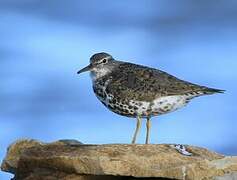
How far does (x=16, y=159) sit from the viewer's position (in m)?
12.8

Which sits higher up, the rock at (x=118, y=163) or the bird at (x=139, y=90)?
the bird at (x=139, y=90)

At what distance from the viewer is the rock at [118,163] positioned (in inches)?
443

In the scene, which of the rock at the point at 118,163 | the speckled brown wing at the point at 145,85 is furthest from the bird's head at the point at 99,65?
the rock at the point at 118,163

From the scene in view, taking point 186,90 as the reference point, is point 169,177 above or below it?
below

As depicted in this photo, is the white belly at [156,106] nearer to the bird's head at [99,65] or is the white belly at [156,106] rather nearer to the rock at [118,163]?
the bird's head at [99,65]

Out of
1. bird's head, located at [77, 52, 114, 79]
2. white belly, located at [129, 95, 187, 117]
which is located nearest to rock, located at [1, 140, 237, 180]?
white belly, located at [129, 95, 187, 117]

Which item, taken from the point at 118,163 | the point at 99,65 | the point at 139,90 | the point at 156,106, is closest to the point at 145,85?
the point at 139,90

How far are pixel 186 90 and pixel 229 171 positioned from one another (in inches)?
111

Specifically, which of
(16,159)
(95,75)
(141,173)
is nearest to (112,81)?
(95,75)

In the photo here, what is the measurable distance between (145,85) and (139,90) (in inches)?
8.0

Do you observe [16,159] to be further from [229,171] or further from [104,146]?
[229,171]

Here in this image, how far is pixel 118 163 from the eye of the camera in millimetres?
11273

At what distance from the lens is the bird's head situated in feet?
48.6

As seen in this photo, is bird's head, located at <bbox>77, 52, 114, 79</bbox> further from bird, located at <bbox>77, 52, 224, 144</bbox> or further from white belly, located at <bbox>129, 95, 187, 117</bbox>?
white belly, located at <bbox>129, 95, 187, 117</bbox>
